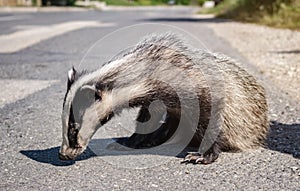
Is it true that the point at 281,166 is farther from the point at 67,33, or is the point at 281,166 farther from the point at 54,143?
the point at 67,33

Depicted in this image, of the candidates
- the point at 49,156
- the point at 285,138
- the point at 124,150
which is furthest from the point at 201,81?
the point at 49,156

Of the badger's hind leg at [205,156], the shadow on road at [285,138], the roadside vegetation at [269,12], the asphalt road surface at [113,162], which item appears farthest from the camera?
the roadside vegetation at [269,12]

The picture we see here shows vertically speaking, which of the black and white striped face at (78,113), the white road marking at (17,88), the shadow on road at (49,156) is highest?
the black and white striped face at (78,113)

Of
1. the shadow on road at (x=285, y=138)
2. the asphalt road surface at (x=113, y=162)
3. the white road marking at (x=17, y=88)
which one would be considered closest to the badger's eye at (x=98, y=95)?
the asphalt road surface at (x=113, y=162)

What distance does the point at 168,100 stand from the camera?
159 inches

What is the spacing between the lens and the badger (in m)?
3.88

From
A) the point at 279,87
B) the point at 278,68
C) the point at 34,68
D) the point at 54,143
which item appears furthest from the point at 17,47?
the point at 54,143

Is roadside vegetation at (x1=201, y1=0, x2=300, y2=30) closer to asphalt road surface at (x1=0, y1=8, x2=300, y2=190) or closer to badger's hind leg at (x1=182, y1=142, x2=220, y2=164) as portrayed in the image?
asphalt road surface at (x1=0, y1=8, x2=300, y2=190)

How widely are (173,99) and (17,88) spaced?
3.90 metres

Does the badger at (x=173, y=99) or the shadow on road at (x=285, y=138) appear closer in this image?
the badger at (x=173, y=99)

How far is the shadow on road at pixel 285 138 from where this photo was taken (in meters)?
4.52

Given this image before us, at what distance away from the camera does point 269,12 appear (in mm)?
21188

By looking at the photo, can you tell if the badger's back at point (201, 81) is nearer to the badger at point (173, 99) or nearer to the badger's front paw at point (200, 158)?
the badger at point (173, 99)

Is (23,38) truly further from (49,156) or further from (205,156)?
(205,156)
